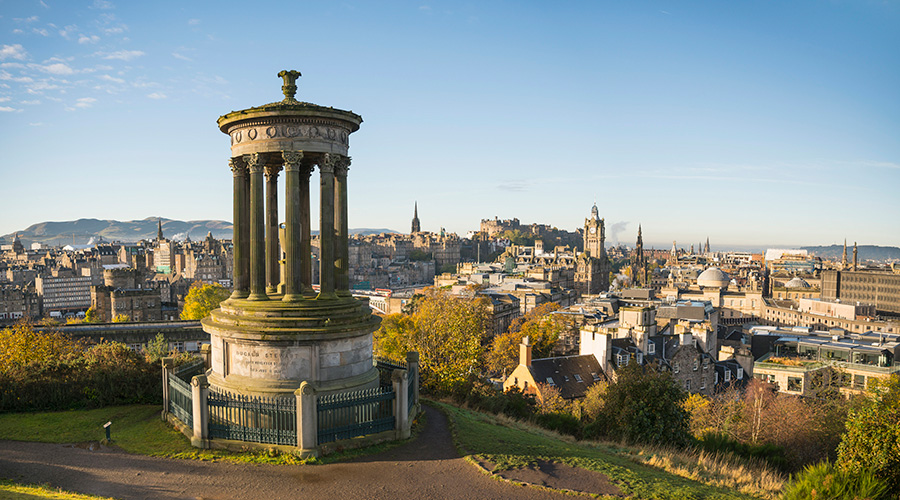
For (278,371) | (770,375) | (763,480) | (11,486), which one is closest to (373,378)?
(278,371)

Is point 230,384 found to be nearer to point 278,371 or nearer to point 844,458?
point 278,371

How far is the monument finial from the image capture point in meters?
18.2

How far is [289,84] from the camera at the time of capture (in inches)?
720

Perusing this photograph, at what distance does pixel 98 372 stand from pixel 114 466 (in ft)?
22.0

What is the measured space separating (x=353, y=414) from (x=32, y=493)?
721cm

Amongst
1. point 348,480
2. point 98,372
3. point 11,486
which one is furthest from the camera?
point 98,372

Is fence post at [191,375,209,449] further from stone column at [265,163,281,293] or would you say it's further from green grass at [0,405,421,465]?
stone column at [265,163,281,293]

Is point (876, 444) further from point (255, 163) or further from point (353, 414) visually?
point (255, 163)

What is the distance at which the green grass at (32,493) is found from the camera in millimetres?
11797

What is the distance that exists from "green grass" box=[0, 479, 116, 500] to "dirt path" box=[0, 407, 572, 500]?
0.33 m

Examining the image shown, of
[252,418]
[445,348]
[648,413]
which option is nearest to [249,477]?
[252,418]

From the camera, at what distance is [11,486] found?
12844 mm

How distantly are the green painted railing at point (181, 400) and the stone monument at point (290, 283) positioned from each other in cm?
99

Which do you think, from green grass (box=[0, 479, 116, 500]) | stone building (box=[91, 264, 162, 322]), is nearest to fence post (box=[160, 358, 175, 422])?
green grass (box=[0, 479, 116, 500])
